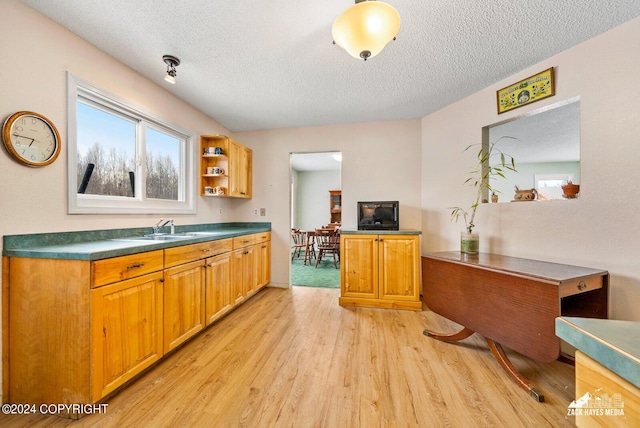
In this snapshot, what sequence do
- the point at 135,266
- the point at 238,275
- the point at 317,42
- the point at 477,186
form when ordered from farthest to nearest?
1. the point at 238,275
2. the point at 477,186
3. the point at 317,42
4. the point at 135,266

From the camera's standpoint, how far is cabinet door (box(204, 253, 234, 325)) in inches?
86.5

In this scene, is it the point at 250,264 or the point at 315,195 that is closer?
the point at 250,264

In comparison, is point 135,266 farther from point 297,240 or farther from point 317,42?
point 297,240

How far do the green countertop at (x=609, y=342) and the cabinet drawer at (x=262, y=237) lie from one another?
2.92 metres

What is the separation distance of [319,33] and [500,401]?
257 centimetres

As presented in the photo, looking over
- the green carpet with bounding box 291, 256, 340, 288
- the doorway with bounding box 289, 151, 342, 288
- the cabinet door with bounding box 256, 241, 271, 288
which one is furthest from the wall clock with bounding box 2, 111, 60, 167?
the doorway with bounding box 289, 151, 342, 288

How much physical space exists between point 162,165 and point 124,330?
174 centimetres

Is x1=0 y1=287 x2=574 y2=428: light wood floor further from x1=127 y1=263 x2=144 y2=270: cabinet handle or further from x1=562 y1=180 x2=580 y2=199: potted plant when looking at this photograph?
x1=562 y1=180 x2=580 y2=199: potted plant

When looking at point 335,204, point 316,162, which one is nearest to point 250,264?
point 316,162

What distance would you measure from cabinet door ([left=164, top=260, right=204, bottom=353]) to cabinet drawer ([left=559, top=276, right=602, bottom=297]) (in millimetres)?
2435

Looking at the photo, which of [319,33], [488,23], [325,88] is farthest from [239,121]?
[488,23]

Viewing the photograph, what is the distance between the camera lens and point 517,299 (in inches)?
58.1

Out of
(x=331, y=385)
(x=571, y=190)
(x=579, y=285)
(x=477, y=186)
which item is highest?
(x=477, y=186)

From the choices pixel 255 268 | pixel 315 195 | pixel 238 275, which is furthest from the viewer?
pixel 315 195
